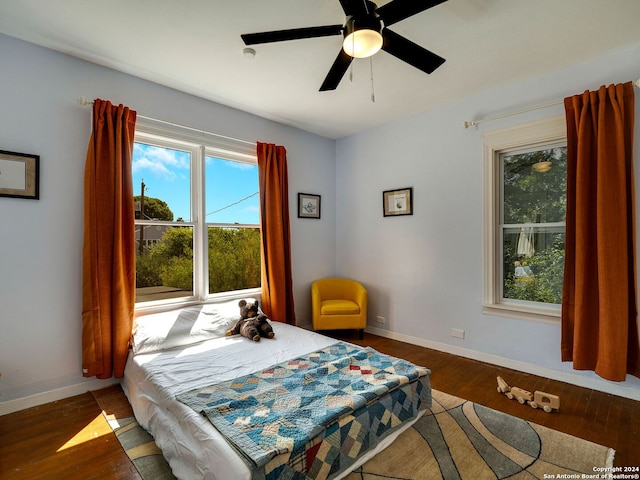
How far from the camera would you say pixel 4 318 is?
2244mm

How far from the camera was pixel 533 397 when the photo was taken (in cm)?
242

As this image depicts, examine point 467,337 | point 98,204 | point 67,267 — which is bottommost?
point 467,337

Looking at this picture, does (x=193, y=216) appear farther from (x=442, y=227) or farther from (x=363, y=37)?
(x=442, y=227)

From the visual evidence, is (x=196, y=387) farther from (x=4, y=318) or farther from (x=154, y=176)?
(x=154, y=176)

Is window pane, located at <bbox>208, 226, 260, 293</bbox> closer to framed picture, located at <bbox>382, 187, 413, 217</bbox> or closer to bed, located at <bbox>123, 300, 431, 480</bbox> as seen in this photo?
bed, located at <bbox>123, 300, 431, 480</bbox>

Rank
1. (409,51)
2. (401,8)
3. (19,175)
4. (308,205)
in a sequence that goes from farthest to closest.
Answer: (308,205) → (19,175) → (409,51) → (401,8)

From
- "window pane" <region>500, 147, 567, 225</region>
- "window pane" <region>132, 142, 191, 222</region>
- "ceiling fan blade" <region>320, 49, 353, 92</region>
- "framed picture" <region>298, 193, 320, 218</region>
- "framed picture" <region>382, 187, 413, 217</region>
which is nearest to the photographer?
"ceiling fan blade" <region>320, 49, 353, 92</region>

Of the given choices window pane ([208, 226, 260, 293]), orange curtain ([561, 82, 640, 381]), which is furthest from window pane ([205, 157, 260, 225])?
orange curtain ([561, 82, 640, 381])

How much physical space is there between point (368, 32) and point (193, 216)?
2446 millimetres

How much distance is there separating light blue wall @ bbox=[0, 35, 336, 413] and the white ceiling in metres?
0.19

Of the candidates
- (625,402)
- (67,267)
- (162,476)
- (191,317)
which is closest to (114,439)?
(162,476)

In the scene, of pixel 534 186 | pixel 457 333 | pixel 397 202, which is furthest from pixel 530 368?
pixel 397 202

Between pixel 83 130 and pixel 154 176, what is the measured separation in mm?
645

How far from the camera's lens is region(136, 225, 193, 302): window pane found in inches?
116
